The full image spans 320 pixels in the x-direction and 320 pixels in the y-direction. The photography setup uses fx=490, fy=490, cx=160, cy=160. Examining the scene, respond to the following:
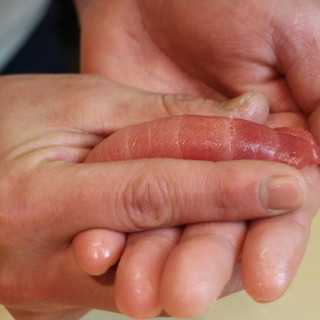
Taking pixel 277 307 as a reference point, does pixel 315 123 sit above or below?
above

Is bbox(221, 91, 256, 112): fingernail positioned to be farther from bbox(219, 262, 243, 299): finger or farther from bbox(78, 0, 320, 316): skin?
bbox(219, 262, 243, 299): finger

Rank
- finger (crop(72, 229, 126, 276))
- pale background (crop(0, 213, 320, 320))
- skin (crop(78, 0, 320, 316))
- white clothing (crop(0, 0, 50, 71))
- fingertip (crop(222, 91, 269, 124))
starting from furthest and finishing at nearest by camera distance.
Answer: white clothing (crop(0, 0, 50, 71)) < pale background (crop(0, 213, 320, 320)) < skin (crop(78, 0, 320, 316)) < fingertip (crop(222, 91, 269, 124)) < finger (crop(72, 229, 126, 276))

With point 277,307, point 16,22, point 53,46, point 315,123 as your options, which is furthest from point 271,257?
point 53,46

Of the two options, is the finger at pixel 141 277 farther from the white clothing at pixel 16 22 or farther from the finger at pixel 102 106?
the white clothing at pixel 16 22

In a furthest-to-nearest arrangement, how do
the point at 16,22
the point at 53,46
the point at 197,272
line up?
the point at 53,46, the point at 16,22, the point at 197,272

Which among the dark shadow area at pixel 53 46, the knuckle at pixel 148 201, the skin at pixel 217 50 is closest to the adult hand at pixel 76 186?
the knuckle at pixel 148 201

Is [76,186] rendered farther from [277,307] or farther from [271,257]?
[277,307]

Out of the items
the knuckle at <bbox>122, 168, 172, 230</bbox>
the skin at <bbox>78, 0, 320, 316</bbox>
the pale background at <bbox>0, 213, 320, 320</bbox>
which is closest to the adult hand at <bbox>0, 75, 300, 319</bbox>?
the knuckle at <bbox>122, 168, 172, 230</bbox>
